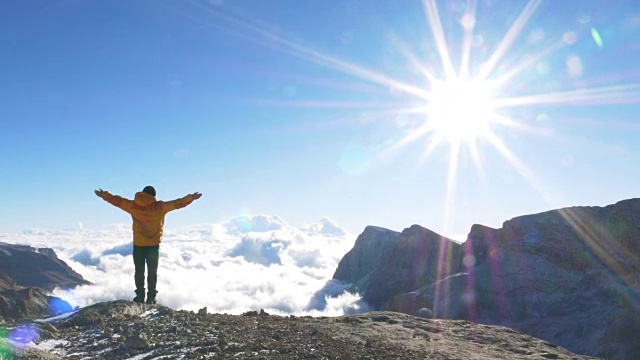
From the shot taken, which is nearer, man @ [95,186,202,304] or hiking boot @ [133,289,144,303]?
man @ [95,186,202,304]

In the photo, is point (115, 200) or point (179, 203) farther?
point (179, 203)

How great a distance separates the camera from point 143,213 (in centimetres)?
1360

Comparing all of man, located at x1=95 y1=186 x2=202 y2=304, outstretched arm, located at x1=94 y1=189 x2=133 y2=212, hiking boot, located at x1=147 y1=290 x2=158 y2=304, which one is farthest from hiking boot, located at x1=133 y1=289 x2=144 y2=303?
outstretched arm, located at x1=94 y1=189 x2=133 y2=212

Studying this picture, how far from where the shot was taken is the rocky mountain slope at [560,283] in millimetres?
55344

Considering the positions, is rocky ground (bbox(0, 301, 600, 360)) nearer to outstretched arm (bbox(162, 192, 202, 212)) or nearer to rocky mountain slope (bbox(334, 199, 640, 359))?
outstretched arm (bbox(162, 192, 202, 212))

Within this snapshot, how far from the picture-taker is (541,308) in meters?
66.8

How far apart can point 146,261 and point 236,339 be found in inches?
226

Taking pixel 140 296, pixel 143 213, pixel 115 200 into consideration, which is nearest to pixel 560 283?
pixel 140 296

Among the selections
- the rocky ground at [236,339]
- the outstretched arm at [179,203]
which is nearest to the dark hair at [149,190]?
the outstretched arm at [179,203]

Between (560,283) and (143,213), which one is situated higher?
(143,213)

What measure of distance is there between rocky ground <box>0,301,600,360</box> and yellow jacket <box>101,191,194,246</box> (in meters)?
2.13

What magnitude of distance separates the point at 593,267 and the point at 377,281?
314 ft

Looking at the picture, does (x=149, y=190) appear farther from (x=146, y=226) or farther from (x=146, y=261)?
(x=146, y=261)

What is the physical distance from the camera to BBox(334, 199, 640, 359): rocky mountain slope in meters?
55.3
